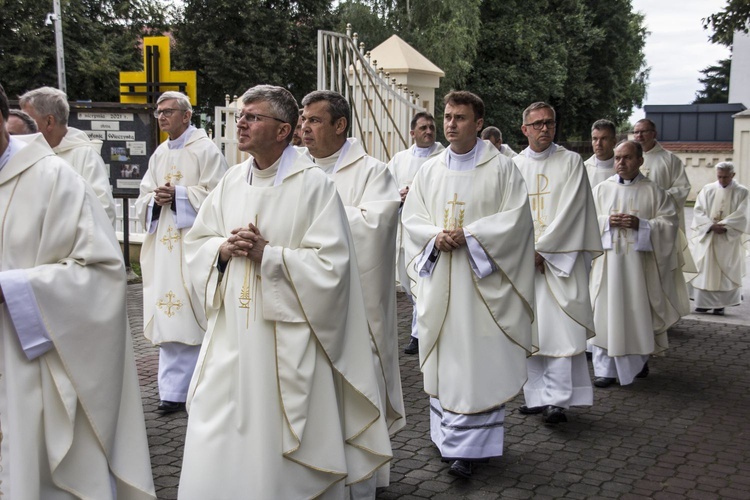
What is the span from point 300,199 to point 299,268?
1.13 ft

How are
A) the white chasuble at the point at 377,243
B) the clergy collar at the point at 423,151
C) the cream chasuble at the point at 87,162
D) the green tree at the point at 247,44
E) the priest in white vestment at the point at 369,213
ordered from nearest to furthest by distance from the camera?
the priest in white vestment at the point at 369,213 → the white chasuble at the point at 377,243 → the cream chasuble at the point at 87,162 → the clergy collar at the point at 423,151 → the green tree at the point at 247,44

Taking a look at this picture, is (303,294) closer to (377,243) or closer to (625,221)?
(377,243)

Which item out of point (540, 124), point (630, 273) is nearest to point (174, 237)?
point (540, 124)

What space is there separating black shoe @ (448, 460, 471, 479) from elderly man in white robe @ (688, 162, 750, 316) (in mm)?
7580

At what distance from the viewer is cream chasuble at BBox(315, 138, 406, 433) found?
18.2 feet

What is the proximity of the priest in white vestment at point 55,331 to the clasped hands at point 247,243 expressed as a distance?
1.80 feet

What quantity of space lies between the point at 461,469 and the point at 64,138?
379 cm

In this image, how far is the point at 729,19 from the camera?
1055 cm

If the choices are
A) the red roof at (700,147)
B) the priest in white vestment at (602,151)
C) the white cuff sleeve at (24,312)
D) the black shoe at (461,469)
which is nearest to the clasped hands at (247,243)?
the white cuff sleeve at (24,312)

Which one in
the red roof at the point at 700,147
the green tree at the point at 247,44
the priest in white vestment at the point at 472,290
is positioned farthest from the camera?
the green tree at the point at 247,44

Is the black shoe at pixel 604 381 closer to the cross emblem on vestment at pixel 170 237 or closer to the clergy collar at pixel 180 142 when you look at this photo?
the cross emblem on vestment at pixel 170 237

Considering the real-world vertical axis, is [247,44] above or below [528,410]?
above

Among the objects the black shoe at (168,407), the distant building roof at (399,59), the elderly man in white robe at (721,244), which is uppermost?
the distant building roof at (399,59)

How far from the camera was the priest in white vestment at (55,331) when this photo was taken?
356 cm
